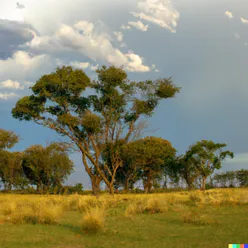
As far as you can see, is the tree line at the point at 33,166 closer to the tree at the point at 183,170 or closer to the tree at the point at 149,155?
the tree at the point at 149,155

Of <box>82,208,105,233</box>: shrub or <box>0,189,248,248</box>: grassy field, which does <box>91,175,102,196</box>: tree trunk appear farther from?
<box>82,208,105,233</box>: shrub

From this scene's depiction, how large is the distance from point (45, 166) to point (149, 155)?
1434 cm

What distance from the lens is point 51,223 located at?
1280cm

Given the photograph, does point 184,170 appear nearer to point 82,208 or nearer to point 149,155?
point 149,155

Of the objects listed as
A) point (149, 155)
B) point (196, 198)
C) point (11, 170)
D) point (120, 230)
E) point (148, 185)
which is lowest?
point (148, 185)

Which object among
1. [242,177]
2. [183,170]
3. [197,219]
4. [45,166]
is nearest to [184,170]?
[183,170]

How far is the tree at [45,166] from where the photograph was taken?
47.5 metres

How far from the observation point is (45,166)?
156 ft

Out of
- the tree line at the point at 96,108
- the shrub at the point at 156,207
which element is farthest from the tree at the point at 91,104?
the shrub at the point at 156,207

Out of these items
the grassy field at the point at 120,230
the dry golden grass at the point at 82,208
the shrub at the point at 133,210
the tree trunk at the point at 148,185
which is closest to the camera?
the grassy field at the point at 120,230

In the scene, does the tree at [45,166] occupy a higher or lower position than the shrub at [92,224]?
higher

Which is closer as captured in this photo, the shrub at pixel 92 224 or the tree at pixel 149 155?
the shrub at pixel 92 224

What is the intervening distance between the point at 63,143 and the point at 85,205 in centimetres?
1782

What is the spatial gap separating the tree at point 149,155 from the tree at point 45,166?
10222 mm
